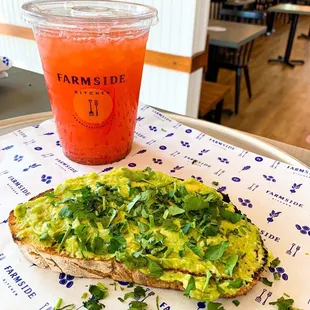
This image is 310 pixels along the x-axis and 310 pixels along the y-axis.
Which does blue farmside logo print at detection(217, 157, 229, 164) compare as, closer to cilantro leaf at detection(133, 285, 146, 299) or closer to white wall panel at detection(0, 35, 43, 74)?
cilantro leaf at detection(133, 285, 146, 299)

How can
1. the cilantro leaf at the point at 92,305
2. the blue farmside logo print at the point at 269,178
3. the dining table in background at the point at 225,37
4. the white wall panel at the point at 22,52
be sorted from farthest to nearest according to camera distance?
1. the dining table in background at the point at 225,37
2. the white wall panel at the point at 22,52
3. the blue farmside logo print at the point at 269,178
4. the cilantro leaf at the point at 92,305

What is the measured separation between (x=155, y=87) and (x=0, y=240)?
1571 millimetres

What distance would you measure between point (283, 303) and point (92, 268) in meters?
0.30

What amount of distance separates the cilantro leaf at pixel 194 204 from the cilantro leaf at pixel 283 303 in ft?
0.61

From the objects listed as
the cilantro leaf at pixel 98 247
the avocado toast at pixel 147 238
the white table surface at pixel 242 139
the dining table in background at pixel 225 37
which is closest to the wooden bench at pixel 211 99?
the dining table in background at pixel 225 37

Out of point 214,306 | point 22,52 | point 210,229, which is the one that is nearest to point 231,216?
point 210,229

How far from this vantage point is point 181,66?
6.45 ft

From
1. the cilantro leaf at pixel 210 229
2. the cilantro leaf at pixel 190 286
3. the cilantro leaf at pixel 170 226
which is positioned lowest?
the cilantro leaf at pixel 190 286

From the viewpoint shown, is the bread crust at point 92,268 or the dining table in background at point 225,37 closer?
the bread crust at point 92,268

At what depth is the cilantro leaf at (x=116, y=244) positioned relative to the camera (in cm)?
61

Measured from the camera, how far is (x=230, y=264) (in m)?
0.58

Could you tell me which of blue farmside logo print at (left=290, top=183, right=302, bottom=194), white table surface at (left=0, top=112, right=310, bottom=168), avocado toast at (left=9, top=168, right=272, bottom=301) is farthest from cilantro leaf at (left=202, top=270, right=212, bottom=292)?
white table surface at (left=0, top=112, right=310, bottom=168)

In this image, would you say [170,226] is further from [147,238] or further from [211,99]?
[211,99]

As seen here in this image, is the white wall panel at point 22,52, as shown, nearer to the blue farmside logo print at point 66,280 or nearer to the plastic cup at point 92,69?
the plastic cup at point 92,69
